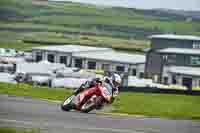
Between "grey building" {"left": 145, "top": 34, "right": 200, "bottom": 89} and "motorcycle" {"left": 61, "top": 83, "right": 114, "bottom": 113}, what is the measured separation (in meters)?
0.57

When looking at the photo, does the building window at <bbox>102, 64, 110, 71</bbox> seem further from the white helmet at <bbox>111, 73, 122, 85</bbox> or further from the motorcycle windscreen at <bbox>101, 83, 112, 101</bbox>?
the motorcycle windscreen at <bbox>101, 83, 112, 101</bbox>

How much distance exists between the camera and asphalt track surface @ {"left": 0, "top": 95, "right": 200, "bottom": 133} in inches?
225

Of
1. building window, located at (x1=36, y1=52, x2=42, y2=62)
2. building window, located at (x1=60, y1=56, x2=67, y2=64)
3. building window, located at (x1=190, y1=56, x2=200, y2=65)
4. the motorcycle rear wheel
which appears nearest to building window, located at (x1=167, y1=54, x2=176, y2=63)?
building window, located at (x1=190, y1=56, x2=200, y2=65)

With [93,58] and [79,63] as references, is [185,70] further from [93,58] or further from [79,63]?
[79,63]

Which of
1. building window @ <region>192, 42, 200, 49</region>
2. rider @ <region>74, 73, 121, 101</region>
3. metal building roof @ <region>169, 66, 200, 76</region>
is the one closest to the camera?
metal building roof @ <region>169, 66, 200, 76</region>

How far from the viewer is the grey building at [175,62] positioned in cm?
556

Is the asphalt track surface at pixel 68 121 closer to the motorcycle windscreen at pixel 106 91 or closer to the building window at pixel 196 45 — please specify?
the motorcycle windscreen at pixel 106 91

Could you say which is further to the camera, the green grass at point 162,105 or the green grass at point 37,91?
the green grass at point 37,91

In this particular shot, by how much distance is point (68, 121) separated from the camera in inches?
232

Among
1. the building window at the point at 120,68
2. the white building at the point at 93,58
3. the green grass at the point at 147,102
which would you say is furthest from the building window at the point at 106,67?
the green grass at the point at 147,102

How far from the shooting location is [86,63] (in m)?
5.71

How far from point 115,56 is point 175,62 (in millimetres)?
742

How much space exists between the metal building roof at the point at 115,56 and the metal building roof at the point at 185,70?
0.39 metres

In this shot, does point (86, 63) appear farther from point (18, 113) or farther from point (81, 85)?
point (18, 113)
